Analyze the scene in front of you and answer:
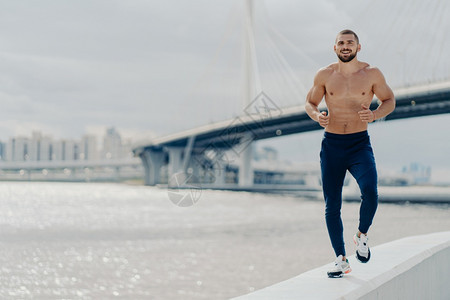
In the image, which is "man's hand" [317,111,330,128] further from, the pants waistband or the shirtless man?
the pants waistband

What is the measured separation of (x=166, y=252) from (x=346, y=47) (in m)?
19.8

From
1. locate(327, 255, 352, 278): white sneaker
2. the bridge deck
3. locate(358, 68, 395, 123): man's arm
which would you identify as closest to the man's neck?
locate(358, 68, 395, 123): man's arm

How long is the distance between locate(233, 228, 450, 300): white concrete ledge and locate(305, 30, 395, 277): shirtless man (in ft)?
0.80

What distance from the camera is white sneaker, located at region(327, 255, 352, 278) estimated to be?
4086 mm

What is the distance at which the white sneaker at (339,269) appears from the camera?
4.09 metres

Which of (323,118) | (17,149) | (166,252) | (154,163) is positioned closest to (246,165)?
(154,163)

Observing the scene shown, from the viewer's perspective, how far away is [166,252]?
23.2 m

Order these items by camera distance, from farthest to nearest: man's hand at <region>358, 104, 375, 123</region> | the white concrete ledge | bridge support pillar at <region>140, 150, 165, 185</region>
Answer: bridge support pillar at <region>140, 150, 165, 185</region>
man's hand at <region>358, 104, 375, 123</region>
the white concrete ledge

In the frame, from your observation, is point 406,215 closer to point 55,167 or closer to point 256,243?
point 256,243

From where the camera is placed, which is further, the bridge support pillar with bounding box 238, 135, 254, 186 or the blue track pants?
the bridge support pillar with bounding box 238, 135, 254, 186

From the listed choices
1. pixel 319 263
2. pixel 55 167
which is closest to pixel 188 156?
pixel 319 263

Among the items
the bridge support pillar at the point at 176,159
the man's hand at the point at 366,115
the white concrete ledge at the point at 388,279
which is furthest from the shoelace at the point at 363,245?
the bridge support pillar at the point at 176,159

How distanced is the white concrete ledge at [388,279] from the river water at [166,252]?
30.4 feet

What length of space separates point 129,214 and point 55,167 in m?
89.7
